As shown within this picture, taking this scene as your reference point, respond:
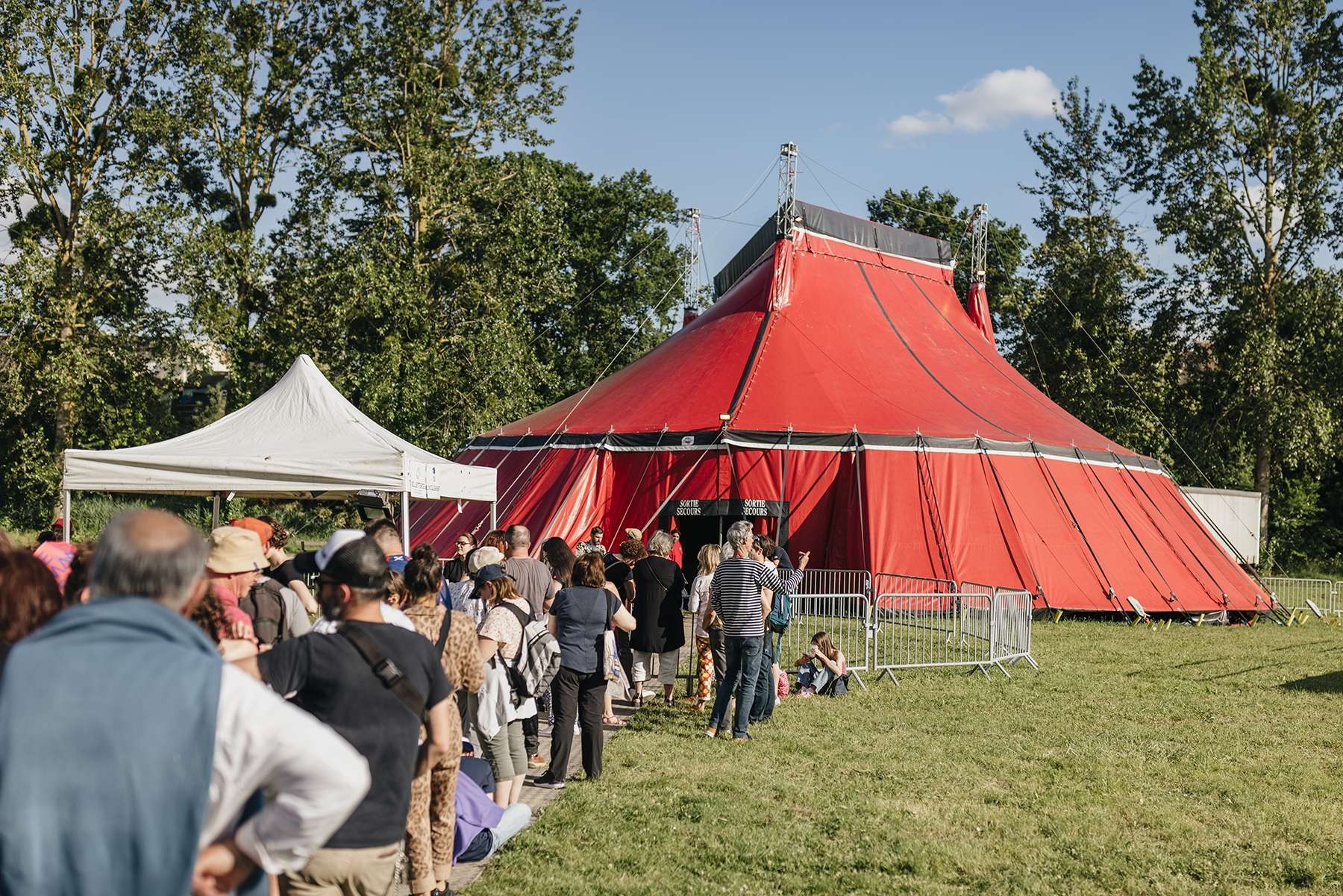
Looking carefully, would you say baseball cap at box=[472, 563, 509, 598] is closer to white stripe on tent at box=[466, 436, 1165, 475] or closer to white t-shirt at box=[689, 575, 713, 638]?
white t-shirt at box=[689, 575, 713, 638]

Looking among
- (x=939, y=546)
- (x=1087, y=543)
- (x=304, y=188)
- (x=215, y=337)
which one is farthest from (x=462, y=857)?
(x=304, y=188)

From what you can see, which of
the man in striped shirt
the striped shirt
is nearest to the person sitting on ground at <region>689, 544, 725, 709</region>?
the man in striped shirt

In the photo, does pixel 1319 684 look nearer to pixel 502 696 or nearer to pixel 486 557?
pixel 486 557

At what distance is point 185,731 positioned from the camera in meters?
2.07

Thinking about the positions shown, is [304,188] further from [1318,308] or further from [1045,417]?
[1318,308]

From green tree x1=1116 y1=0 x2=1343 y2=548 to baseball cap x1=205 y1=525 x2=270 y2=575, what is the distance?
27.8 m

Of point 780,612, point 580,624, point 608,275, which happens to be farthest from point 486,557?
point 608,275

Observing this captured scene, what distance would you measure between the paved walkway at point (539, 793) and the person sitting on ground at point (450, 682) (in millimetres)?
424

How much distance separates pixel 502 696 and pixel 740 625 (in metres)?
2.62

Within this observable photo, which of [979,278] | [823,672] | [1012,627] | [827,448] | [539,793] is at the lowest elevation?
[539,793]

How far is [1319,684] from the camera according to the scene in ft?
37.6

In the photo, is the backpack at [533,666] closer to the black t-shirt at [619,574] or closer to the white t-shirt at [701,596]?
the black t-shirt at [619,574]

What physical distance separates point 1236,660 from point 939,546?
13.6 ft

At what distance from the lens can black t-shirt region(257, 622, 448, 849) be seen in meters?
3.39
